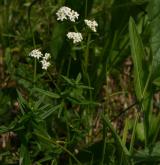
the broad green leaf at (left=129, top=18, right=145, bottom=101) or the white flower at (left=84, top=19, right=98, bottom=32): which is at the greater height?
the white flower at (left=84, top=19, right=98, bottom=32)

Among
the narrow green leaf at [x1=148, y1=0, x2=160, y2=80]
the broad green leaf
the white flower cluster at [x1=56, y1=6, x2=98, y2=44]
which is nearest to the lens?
the white flower cluster at [x1=56, y1=6, x2=98, y2=44]

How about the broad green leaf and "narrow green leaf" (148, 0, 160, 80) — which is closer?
the broad green leaf

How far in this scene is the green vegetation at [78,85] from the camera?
1969mm

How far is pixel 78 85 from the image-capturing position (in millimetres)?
1981

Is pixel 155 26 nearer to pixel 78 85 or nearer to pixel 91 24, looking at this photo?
pixel 91 24

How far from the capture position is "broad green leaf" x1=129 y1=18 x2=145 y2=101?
2262 mm

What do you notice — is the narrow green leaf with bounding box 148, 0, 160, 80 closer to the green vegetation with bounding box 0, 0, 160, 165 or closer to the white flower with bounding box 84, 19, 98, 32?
the green vegetation with bounding box 0, 0, 160, 165

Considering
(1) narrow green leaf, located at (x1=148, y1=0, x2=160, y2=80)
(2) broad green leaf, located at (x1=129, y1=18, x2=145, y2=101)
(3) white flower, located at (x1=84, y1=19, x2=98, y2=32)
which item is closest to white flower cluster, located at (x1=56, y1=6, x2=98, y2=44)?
(3) white flower, located at (x1=84, y1=19, x2=98, y2=32)

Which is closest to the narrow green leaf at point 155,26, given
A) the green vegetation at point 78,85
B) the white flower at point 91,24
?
the green vegetation at point 78,85

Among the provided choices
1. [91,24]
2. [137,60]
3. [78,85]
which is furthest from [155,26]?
[78,85]

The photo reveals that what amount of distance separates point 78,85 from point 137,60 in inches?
17.2

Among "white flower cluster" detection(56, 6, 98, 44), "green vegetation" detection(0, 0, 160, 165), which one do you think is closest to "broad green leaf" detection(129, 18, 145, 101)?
"green vegetation" detection(0, 0, 160, 165)

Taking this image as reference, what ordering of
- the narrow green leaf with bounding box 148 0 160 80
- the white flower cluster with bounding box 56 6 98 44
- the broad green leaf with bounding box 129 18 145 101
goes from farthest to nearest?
the narrow green leaf with bounding box 148 0 160 80 → the broad green leaf with bounding box 129 18 145 101 → the white flower cluster with bounding box 56 6 98 44

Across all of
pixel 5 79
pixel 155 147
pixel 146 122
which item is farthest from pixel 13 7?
pixel 155 147
